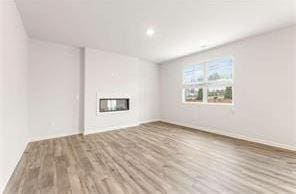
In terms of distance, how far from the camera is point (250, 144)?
356 centimetres

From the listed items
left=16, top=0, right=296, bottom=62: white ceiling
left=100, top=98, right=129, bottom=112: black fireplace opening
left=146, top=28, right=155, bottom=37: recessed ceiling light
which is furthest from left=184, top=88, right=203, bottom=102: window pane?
left=146, top=28, right=155, bottom=37: recessed ceiling light

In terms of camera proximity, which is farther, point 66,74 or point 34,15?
point 66,74

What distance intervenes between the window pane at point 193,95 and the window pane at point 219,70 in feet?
1.92

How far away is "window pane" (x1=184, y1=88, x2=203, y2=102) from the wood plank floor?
194 cm

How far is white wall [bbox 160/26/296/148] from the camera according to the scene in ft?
10.5

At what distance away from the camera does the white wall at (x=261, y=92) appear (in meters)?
3.21

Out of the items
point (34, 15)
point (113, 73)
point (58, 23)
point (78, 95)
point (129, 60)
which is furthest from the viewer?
point (129, 60)

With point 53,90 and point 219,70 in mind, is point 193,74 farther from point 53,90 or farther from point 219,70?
point 53,90

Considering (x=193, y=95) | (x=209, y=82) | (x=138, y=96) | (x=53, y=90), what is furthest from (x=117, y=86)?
(x=209, y=82)

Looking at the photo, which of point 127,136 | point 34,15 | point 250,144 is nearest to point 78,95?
point 127,136

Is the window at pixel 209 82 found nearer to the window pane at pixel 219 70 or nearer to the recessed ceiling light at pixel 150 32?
the window pane at pixel 219 70

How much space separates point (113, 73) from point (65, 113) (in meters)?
2.01

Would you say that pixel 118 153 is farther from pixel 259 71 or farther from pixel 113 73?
pixel 259 71

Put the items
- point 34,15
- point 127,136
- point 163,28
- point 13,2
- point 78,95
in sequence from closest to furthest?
point 13,2 → point 34,15 → point 163,28 → point 127,136 → point 78,95
